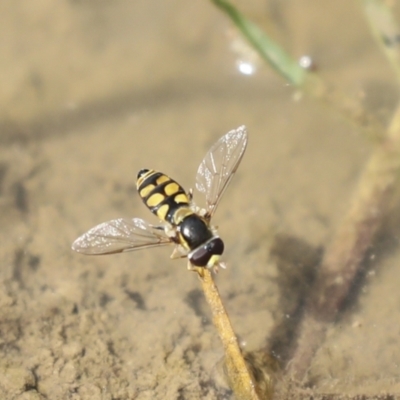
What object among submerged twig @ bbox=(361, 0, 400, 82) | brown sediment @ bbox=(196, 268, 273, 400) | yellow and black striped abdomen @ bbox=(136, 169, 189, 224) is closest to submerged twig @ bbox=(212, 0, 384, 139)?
submerged twig @ bbox=(361, 0, 400, 82)

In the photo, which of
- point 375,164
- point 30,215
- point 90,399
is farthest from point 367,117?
point 90,399

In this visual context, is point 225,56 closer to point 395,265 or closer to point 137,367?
point 395,265

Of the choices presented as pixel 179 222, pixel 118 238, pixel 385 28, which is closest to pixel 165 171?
pixel 179 222

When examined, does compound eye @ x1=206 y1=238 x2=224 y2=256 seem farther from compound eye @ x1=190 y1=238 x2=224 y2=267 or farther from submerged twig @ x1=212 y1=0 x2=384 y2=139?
submerged twig @ x1=212 y1=0 x2=384 y2=139

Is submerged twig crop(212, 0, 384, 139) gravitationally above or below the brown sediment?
above

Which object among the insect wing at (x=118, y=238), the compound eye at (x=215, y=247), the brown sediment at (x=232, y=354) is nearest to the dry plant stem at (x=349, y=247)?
the brown sediment at (x=232, y=354)

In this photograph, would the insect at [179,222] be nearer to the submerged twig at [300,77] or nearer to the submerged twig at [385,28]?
the submerged twig at [300,77]
